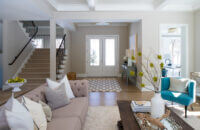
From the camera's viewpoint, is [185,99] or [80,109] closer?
[80,109]

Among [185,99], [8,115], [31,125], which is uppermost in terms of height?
[8,115]

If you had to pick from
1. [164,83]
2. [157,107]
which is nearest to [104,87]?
[164,83]

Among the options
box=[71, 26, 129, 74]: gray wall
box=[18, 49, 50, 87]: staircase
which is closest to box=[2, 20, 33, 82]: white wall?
box=[18, 49, 50, 87]: staircase

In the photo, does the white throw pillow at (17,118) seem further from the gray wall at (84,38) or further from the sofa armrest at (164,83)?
the gray wall at (84,38)

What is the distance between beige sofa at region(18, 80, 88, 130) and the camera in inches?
74.3

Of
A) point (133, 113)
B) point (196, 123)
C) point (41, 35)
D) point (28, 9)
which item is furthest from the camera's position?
point (41, 35)

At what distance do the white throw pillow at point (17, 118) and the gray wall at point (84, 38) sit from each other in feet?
24.5

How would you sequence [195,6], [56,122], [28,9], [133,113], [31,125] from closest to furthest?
[31,125]
[56,122]
[133,113]
[28,9]
[195,6]

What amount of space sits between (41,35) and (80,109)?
30.2 feet

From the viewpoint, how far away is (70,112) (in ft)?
7.59

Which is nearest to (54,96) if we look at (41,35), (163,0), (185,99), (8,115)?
(8,115)

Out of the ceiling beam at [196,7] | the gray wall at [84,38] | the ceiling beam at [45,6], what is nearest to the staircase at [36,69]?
the gray wall at [84,38]

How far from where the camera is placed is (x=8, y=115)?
49.8 inches

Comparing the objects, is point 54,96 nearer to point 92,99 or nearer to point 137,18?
point 92,99
